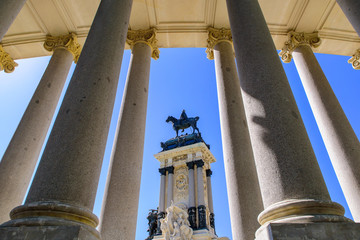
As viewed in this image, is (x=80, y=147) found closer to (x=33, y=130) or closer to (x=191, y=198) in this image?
(x=33, y=130)

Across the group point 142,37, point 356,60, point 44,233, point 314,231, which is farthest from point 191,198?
point 44,233

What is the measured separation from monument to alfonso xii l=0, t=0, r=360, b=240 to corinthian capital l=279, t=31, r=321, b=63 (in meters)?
0.16

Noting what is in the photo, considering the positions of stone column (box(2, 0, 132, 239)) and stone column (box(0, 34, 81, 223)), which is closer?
stone column (box(2, 0, 132, 239))

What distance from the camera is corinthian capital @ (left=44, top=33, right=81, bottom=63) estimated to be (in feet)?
119

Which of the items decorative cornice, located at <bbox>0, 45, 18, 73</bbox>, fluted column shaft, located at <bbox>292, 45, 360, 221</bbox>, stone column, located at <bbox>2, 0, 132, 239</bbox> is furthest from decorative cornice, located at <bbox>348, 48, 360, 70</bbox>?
decorative cornice, located at <bbox>0, 45, 18, 73</bbox>

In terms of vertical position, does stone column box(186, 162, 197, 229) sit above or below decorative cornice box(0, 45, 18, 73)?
below

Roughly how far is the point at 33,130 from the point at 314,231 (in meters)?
30.0

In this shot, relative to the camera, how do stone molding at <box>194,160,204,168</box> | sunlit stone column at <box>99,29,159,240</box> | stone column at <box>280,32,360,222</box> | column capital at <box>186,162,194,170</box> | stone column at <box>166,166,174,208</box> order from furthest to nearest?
column capital at <box>186,162,194,170</box>
stone molding at <box>194,160,204,168</box>
stone column at <box>166,166,174,208</box>
stone column at <box>280,32,360,222</box>
sunlit stone column at <box>99,29,159,240</box>

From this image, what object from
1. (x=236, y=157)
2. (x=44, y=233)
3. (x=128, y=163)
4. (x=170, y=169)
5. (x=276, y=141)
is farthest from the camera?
(x=170, y=169)

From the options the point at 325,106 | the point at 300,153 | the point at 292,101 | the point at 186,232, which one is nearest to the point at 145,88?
the point at 292,101

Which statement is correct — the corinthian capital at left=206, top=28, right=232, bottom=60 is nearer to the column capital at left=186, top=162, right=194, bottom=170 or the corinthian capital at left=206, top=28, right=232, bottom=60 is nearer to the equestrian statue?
the column capital at left=186, top=162, right=194, bottom=170

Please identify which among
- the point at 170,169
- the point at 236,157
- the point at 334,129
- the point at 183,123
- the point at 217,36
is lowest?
the point at 236,157

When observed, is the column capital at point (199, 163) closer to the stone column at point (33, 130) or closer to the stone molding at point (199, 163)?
the stone molding at point (199, 163)

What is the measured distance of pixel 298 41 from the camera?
1436 inches
